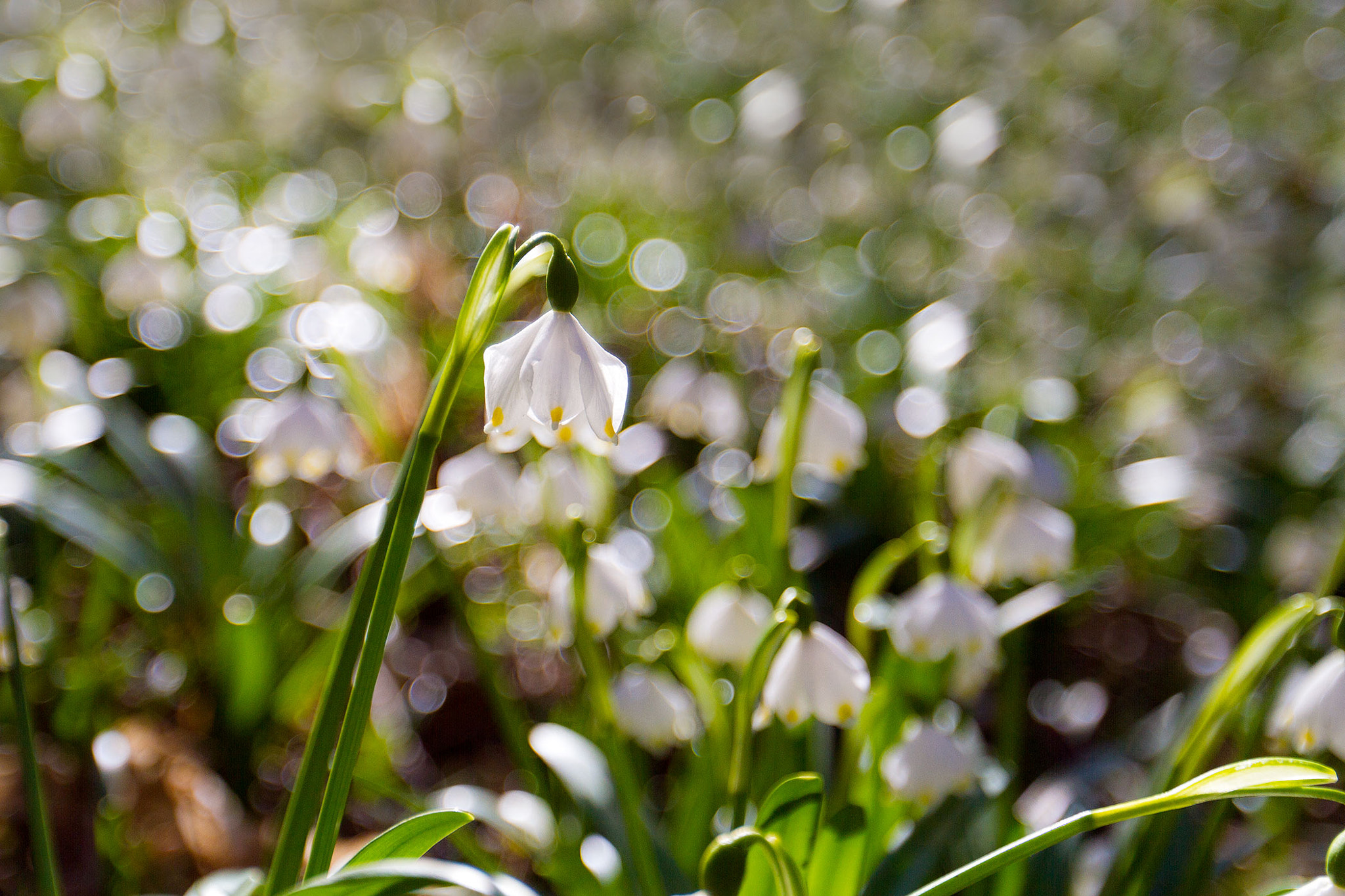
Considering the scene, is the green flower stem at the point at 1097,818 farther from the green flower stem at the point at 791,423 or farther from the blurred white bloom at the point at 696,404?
the blurred white bloom at the point at 696,404

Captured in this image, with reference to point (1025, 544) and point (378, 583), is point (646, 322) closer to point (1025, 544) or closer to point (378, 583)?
point (1025, 544)

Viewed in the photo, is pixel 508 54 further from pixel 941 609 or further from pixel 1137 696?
pixel 941 609

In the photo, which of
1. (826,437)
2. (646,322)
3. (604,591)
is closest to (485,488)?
(604,591)

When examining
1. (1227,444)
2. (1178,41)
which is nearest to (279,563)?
(1227,444)

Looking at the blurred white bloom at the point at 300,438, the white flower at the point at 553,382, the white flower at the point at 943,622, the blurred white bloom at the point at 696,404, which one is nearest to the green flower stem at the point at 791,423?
the white flower at the point at 943,622

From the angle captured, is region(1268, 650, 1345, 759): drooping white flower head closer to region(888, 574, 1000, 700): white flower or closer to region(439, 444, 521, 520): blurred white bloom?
region(888, 574, 1000, 700): white flower

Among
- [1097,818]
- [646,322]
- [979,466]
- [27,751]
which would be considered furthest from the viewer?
[646,322]
